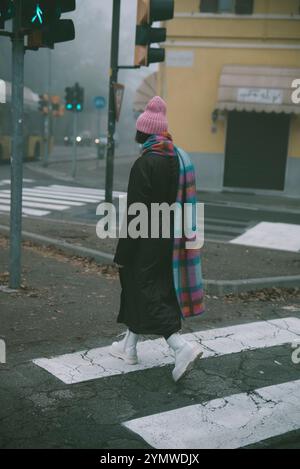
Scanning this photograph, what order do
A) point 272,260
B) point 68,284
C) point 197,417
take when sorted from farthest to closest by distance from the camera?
point 272,260 < point 68,284 < point 197,417

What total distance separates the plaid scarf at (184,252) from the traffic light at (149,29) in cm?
518

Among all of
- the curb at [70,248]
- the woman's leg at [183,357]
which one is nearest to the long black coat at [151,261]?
the woman's leg at [183,357]

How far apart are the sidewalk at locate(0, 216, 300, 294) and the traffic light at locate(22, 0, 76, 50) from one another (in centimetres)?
331

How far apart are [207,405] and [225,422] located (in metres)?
0.29

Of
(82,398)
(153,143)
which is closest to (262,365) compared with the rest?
(82,398)

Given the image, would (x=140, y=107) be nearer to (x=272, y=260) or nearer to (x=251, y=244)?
(x=251, y=244)

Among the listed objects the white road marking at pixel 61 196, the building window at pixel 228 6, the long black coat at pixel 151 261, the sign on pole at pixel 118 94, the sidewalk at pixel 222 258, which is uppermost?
the building window at pixel 228 6

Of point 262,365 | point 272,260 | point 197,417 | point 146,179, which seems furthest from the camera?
point 272,260

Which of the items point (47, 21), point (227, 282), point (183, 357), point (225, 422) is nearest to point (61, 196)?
point (227, 282)

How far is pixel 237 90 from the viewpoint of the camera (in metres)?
20.7

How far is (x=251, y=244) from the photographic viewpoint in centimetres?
1166

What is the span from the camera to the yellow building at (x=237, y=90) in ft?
67.5

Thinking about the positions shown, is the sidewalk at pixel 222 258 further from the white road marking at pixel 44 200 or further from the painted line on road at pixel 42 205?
the white road marking at pixel 44 200
